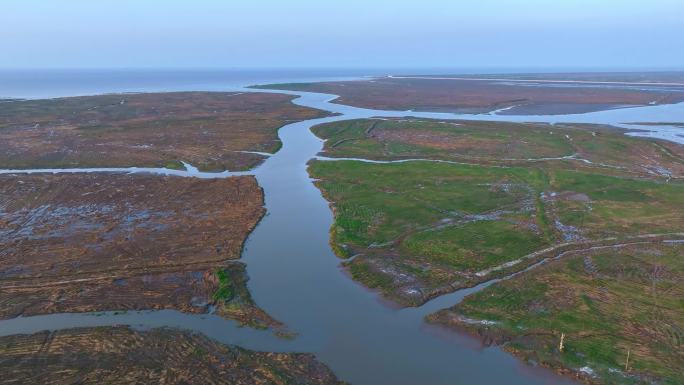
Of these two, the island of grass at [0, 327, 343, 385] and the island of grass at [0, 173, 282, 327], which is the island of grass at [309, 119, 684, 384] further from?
the island of grass at [0, 327, 343, 385]

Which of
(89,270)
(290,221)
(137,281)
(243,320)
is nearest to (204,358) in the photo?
(243,320)

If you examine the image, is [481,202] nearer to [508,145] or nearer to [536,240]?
[536,240]

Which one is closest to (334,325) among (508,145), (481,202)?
(481,202)

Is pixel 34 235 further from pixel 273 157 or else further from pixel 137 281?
pixel 273 157

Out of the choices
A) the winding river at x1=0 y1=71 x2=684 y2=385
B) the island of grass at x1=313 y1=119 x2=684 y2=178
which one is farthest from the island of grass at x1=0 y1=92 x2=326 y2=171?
the winding river at x1=0 y1=71 x2=684 y2=385

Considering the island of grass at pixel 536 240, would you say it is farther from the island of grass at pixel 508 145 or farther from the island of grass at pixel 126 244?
the island of grass at pixel 126 244
